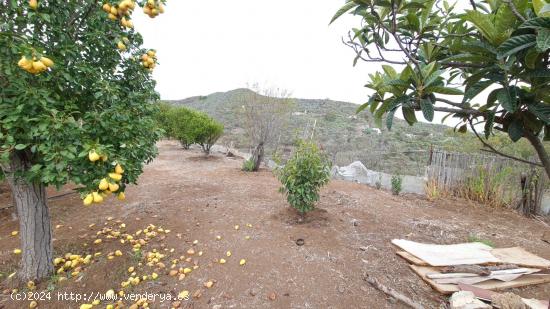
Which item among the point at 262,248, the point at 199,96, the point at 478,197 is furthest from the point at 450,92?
the point at 199,96

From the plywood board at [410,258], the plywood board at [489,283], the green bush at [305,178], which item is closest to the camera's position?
the plywood board at [489,283]

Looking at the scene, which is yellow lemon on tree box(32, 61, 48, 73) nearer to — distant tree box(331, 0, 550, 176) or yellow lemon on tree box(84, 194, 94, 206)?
yellow lemon on tree box(84, 194, 94, 206)

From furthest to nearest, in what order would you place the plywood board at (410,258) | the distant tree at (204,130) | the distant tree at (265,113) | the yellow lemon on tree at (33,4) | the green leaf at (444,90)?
the distant tree at (204,130)
the distant tree at (265,113)
the plywood board at (410,258)
the yellow lemon on tree at (33,4)
the green leaf at (444,90)

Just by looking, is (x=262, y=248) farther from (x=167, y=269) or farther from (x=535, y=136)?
(x=535, y=136)

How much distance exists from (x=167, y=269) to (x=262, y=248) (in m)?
0.99

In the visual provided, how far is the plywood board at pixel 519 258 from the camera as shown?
9.29 feet

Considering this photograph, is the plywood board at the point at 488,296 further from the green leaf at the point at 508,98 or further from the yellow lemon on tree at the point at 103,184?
the yellow lemon on tree at the point at 103,184

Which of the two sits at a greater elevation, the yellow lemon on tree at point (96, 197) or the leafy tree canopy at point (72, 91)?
the leafy tree canopy at point (72, 91)

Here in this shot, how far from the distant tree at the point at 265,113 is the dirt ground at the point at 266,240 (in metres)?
3.58

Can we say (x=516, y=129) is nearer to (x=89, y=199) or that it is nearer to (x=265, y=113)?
(x=89, y=199)

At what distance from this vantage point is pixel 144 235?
10.6 ft

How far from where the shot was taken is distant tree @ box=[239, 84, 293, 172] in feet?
29.5

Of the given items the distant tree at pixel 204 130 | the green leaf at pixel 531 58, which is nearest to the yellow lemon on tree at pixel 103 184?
the green leaf at pixel 531 58

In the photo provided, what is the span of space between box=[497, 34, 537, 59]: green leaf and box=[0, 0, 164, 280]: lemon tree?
1876mm
